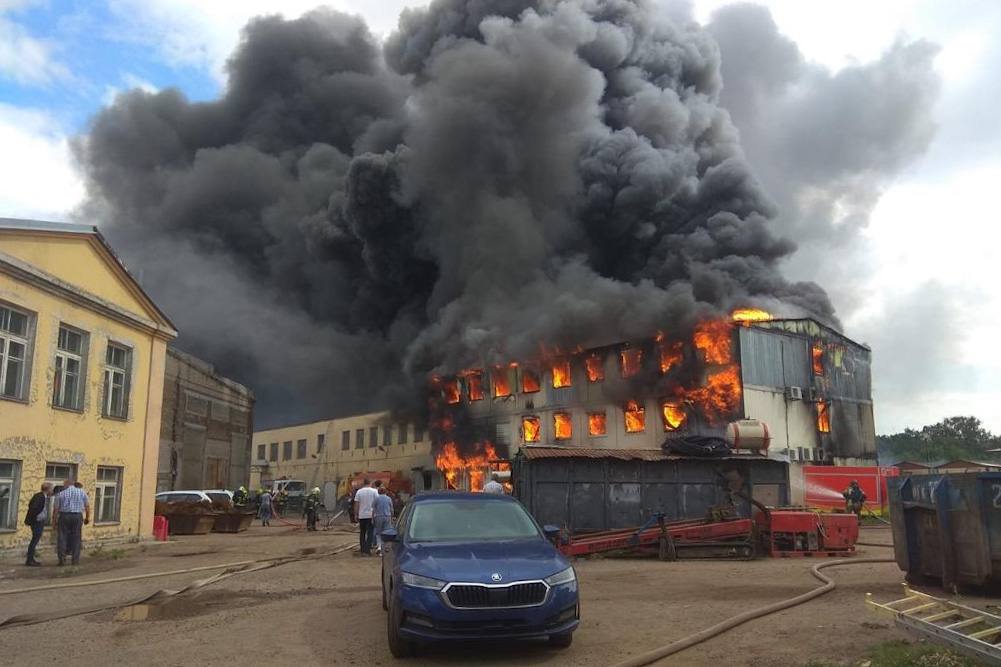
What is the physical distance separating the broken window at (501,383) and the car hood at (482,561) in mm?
32807

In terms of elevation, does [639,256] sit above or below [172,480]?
above

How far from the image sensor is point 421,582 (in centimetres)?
569

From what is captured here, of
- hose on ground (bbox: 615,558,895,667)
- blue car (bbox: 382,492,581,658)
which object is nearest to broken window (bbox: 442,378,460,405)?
hose on ground (bbox: 615,558,895,667)

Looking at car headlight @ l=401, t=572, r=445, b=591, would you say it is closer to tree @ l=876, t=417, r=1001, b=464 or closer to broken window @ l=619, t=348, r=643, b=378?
broken window @ l=619, t=348, r=643, b=378

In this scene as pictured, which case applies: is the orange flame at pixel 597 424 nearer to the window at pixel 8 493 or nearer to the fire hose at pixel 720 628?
the fire hose at pixel 720 628

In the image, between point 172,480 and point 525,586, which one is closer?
point 525,586

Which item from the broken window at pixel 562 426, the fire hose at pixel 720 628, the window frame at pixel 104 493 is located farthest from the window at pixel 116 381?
the broken window at pixel 562 426

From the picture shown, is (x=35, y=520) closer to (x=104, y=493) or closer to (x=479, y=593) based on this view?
(x=104, y=493)

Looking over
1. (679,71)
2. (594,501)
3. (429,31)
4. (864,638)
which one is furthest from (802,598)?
(429,31)

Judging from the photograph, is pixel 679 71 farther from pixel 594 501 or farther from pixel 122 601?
pixel 122 601

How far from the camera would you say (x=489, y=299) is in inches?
1458

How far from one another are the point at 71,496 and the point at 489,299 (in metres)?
25.6

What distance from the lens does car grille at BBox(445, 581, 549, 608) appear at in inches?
219

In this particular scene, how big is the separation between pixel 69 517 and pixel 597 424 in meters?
26.7
